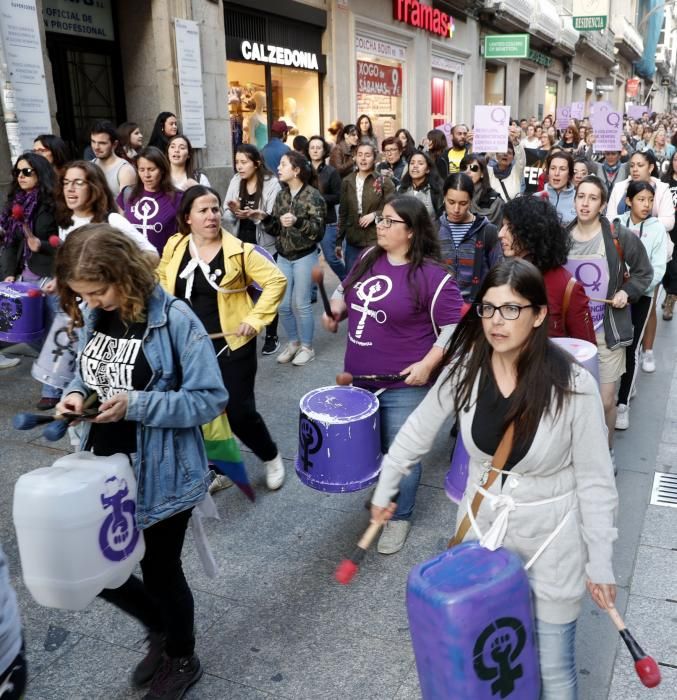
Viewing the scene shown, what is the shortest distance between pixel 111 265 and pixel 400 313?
5.27ft

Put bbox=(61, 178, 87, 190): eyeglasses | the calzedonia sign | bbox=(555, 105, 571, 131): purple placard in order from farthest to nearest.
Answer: bbox=(555, 105, 571, 131): purple placard
the calzedonia sign
bbox=(61, 178, 87, 190): eyeglasses

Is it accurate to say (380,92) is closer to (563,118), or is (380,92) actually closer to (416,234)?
(563,118)

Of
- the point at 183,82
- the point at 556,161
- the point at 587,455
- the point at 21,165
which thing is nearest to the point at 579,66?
the point at 183,82

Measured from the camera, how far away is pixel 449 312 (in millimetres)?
3697

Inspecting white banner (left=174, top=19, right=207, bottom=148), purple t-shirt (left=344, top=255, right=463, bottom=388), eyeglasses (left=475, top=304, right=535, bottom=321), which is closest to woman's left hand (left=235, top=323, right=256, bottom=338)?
purple t-shirt (left=344, top=255, right=463, bottom=388)

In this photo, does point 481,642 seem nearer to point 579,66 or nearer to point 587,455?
point 587,455

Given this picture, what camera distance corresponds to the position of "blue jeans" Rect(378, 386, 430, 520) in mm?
3871

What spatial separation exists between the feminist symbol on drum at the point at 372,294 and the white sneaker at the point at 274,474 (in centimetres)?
119

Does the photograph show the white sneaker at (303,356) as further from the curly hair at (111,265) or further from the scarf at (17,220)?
the curly hair at (111,265)

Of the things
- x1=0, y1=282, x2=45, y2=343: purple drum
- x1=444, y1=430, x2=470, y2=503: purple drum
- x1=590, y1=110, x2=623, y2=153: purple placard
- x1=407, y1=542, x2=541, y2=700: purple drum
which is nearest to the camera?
x1=407, y1=542, x2=541, y2=700: purple drum

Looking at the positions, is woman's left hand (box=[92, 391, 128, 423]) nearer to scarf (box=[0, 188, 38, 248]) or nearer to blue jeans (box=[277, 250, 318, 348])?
scarf (box=[0, 188, 38, 248])

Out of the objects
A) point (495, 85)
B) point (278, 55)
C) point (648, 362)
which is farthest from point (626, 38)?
point (648, 362)

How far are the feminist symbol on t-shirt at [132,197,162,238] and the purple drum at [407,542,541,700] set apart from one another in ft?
14.8

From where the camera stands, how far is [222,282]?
411 cm
